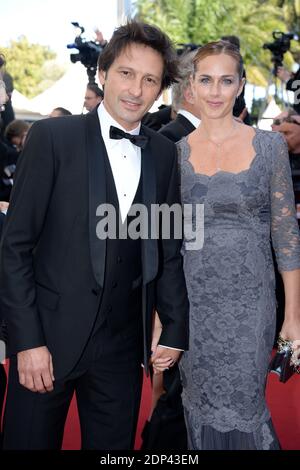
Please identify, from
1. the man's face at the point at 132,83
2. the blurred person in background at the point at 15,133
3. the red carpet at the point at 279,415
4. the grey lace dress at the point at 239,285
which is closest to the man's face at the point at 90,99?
the blurred person in background at the point at 15,133

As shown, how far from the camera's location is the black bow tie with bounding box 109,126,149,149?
2.21 metres

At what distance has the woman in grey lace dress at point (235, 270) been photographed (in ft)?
8.55

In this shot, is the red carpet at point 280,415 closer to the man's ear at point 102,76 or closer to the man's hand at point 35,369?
the man's hand at point 35,369

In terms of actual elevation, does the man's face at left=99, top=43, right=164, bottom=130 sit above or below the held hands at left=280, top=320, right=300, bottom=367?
above

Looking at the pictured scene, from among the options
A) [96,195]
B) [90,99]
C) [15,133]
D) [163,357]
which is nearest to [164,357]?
[163,357]

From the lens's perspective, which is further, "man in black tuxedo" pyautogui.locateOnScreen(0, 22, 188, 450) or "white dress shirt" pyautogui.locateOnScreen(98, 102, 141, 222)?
"white dress shirt" pyautogui.locateOnScreen(98, 102, 141, 222)

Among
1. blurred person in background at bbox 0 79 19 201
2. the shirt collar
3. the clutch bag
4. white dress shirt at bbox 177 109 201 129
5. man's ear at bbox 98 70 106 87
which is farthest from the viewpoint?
blurred person in background at bbox 0 79 19 201

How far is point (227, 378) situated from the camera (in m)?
2.64

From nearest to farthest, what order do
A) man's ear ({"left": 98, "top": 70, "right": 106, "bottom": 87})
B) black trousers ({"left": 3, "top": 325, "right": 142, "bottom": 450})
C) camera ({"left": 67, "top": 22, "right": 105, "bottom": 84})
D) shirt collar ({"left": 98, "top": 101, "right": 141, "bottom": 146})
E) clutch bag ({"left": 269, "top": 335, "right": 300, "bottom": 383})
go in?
black trousers ({"left": 3, "top": 325, "right": 142, "bottom": 450}) < shirt collar ({"left": 98, "top": 101, "right": 141, "bottom": 146}) < man's ear ({"left": 98, "top": 70, "right": 106, "bottom": 87}) < clutch bag ({"left": 269, "top": 335, "right": 300, "bottom": 383}) < camera ({"left": 67, "top": 22, "right": 105, "bottom": 84})

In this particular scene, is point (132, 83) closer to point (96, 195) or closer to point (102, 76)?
point (102, 76)

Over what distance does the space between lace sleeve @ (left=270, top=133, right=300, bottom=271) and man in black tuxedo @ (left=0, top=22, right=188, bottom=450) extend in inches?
19.6

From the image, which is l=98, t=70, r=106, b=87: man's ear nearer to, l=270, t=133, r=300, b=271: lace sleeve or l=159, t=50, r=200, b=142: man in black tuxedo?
l=270, t=133, r=300, b=271: lace sleeve

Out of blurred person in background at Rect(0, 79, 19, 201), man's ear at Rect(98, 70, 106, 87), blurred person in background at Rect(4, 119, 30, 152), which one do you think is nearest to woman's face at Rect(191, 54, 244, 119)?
man's ear at Rect(98, 70, 106, 87)
